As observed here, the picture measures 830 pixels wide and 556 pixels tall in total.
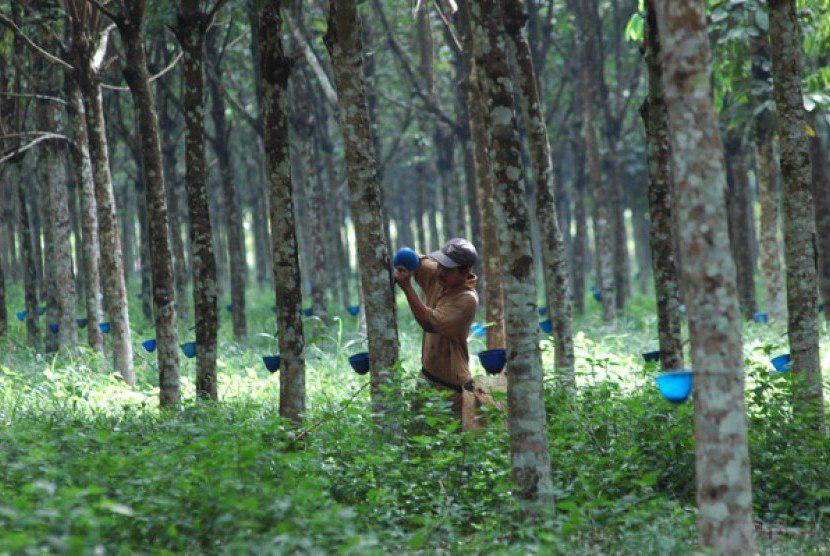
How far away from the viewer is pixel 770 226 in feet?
44.6

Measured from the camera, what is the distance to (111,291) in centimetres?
969

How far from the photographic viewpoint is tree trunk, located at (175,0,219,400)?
7473 mm

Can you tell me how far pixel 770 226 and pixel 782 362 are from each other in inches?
297

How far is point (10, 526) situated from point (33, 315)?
11873mm

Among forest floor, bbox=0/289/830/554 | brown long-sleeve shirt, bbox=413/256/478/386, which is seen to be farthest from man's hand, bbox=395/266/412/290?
forest floor, bbox=0/289/830/554

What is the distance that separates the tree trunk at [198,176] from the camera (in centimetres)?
747

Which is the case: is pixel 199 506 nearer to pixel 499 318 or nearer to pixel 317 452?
pixel 317 452

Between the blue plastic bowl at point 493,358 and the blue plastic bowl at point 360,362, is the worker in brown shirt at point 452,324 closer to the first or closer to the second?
the blue plastic bowl at point 493,358

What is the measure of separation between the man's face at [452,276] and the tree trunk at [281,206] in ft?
3.77

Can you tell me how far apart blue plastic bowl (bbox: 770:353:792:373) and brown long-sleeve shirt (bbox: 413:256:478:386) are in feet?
7.88

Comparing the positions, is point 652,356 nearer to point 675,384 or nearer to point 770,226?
point 675,384

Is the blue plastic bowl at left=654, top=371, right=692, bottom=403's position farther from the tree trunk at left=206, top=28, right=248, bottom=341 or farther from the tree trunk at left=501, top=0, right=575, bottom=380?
the tree trunk at left=206, top=28, right=248, bottom=341

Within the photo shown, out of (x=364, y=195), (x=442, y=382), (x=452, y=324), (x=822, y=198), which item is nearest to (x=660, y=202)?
(x=452, y=324)

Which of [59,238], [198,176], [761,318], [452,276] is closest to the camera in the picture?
[452,276]
